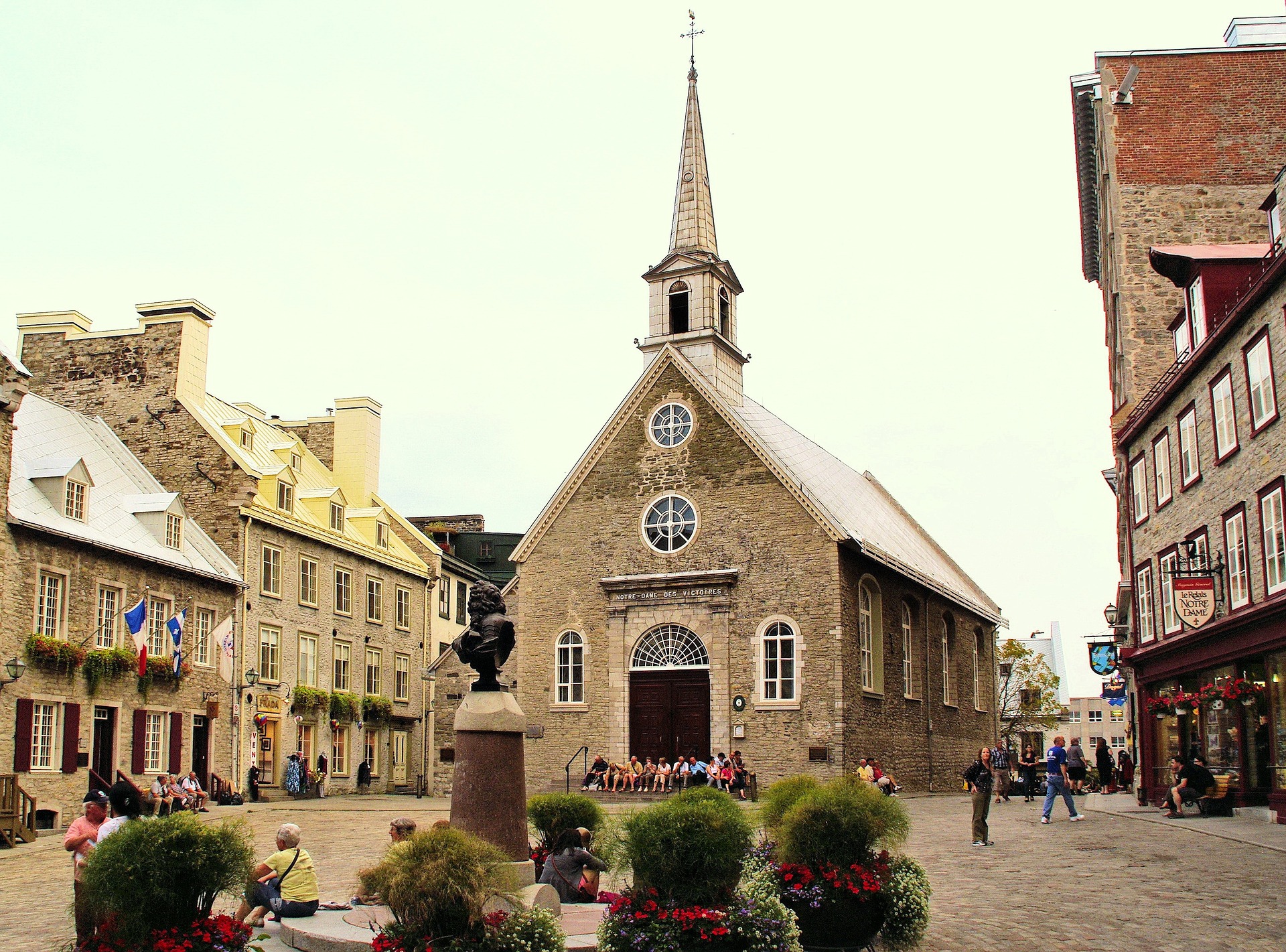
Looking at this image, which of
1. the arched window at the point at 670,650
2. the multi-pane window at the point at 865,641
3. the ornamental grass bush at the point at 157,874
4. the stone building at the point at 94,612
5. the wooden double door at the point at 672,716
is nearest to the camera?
the ornamental grass bush at the point at 157,874

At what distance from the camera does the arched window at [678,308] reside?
4128 centimetres

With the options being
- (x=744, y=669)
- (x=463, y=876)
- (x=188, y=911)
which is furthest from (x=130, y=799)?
(x=744, y=669)

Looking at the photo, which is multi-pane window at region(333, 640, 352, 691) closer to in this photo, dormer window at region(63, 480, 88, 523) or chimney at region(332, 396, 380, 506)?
chimney at region(332, 396, 380, 506)

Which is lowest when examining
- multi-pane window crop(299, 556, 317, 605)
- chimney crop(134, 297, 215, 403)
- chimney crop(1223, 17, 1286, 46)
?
multi-pane window crop(299, 556, 317, 605)

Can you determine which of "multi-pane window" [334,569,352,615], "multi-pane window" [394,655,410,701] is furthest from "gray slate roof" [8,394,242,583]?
"multi-pane window" [394,655,410,701]

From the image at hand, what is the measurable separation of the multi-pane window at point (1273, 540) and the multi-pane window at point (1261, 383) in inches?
50.5

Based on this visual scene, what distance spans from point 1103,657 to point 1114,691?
5.95 meters

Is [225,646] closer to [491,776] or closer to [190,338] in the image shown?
[190,338]

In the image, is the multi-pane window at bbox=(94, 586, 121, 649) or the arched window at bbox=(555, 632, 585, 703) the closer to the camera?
the multi-pane window at bbox=(94, 586, 121, 649)

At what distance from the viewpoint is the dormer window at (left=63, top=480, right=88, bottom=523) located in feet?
105

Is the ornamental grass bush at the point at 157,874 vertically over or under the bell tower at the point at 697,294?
under

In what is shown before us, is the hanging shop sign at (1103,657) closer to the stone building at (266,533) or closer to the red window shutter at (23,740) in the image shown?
the stone building at (266,533)

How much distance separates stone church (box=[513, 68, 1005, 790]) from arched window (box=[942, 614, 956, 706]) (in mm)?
2848

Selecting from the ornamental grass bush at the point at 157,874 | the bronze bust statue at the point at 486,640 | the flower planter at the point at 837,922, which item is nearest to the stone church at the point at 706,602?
the bronze bust statue at the point at 486,640
